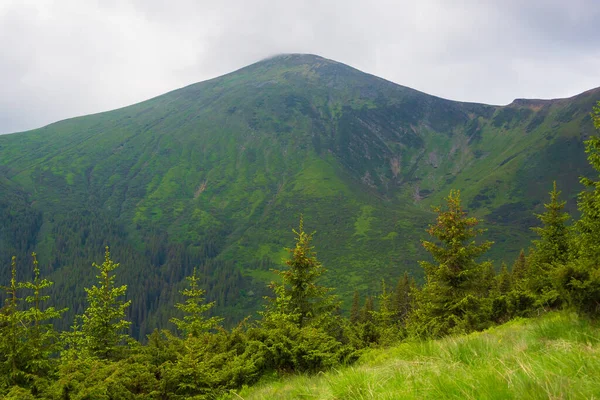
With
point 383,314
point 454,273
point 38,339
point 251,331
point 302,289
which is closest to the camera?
point 38,339

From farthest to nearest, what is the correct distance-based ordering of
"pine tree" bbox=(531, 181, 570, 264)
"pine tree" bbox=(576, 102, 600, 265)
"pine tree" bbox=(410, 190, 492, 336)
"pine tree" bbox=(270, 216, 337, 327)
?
"pine tree" bbox=(531, 181, 570, 264), "pine tree" bbox=(270, 216, 337, 327), "pine tree" bbox=(410, 190, 492, 336), "pine tree" bbox=(576, 102, 600, 265)

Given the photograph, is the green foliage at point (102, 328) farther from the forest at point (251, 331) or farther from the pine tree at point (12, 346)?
the pine tree at point (12, 346)

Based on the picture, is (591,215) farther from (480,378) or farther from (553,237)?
(480,378)

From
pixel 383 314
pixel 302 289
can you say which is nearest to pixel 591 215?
pixel 302 289

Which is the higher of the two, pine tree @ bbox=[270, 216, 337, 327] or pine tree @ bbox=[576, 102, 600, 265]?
pine tree @ bbox=[576, 102, 600, 265]

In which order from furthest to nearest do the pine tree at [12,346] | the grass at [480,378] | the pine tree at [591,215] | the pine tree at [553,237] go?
the pine tree at [553,237] < the pine tree at [591,215] < the pine tree at [12,346] < the grass at [480,378]

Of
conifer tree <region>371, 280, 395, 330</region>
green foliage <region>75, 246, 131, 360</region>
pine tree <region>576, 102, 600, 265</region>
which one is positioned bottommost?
conifer tree <region>371, 280, 395, 330</region>

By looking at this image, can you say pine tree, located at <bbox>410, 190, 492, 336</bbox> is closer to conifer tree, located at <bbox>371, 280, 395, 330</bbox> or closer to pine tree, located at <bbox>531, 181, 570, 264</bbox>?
pine tree, located at <bbox>531, 181, 570, 264</bbox>

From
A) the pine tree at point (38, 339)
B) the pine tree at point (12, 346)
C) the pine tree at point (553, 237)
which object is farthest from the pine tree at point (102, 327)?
the pine tree at point (553, 237)

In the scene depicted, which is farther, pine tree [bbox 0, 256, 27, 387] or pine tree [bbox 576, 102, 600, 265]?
pine tree [bbox 576, 102, 600, 265]

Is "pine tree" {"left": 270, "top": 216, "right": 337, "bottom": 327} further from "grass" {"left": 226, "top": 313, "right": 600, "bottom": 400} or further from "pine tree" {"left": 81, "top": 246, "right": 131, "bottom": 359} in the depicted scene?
"grass" {"left": 226, "top": 313, "right": 600, "bottom": 400}

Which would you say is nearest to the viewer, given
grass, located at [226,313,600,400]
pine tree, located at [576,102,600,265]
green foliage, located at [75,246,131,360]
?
grass, located at [226,313,600,400]

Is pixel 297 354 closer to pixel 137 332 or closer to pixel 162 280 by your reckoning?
pixel 137 332

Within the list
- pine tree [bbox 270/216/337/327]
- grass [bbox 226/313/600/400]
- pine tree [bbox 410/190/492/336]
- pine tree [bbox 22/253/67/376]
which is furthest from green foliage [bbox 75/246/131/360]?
pine tree [bbox 410/190/492/336]
